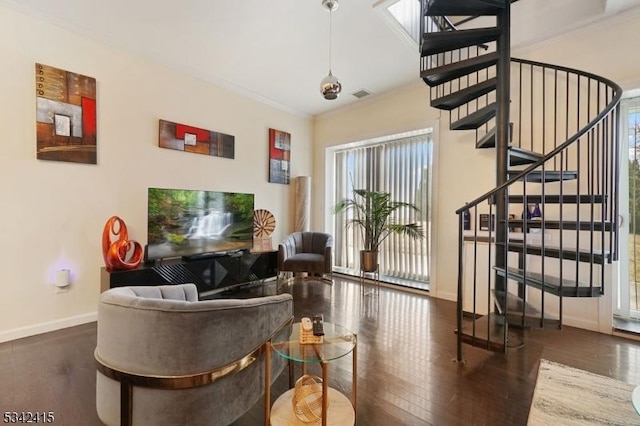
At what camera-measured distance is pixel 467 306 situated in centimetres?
339

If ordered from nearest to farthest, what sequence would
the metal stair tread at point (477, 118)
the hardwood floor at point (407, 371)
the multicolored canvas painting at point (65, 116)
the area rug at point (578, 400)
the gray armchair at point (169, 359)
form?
1. the gray armchair at point (169, 359)
2. the area rug at point (578, 400)
3. the hardwood floor at point (407, 371)
4. the multicolored canvas painting at point (65, 116)
5. the metal stair tread at point (477, 118)

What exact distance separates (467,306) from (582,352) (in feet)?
3.70

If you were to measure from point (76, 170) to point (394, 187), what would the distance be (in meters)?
4.29

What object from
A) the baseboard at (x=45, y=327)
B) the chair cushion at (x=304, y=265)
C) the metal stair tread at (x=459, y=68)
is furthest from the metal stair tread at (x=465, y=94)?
the baseboard at (x=45, y=327)

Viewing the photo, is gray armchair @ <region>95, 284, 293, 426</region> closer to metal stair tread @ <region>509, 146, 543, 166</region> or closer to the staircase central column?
the staircase central column

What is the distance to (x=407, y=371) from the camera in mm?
2061

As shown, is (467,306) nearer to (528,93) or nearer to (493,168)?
(493,168)

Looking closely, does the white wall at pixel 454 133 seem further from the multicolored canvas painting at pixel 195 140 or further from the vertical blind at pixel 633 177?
the multicolored canvas painting at pixel 195 140

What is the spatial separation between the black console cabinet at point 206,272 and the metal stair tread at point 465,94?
3.07 metres

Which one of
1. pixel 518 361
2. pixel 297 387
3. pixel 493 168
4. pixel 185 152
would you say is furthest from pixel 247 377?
pixel 493 168

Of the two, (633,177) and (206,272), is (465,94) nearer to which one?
(633,177)

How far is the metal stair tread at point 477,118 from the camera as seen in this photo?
9.06 feet

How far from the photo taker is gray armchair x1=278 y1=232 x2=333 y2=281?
409cm

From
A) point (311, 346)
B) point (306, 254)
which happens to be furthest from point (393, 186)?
point (311, 346)
